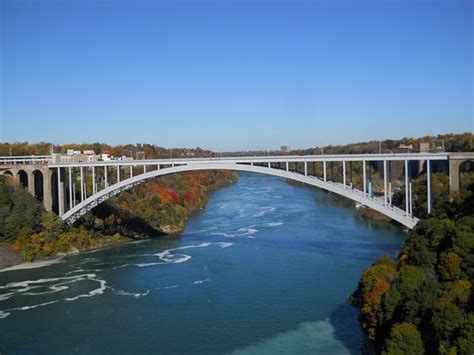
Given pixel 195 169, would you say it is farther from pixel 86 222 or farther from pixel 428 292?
pixel 428 292

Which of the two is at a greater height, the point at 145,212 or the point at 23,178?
the point at 23,178

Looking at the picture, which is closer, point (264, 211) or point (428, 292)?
point (428, 292)

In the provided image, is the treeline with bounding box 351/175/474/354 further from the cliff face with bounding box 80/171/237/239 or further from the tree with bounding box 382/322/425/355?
the cliff face with bounding box 80/171/237/239

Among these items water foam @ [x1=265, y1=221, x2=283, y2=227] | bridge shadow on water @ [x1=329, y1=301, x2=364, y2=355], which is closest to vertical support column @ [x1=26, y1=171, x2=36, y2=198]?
water foam @ [x1=265, y1=221, x2=283, y2=227]

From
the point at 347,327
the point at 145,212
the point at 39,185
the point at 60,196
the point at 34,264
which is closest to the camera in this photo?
the point at 347,327

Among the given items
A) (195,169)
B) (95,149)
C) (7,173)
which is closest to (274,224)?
(195,169)

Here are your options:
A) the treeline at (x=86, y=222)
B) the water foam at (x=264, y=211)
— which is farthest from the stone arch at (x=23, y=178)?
the water foam at (x=264, y=211)
